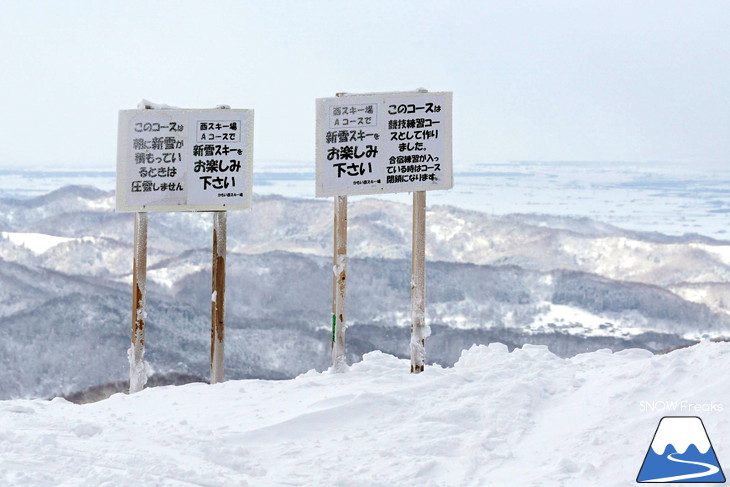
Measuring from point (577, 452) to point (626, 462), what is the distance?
369 millimetres

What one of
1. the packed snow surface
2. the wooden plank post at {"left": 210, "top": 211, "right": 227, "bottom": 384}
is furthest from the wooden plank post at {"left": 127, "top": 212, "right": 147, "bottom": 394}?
the wooden plank post at {"left": 210, "top": 211, "right": 227, "bottom": 384}

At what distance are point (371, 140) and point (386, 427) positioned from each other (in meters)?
2.76

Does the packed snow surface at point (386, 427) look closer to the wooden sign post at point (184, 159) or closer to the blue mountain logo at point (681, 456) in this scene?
the blue mountain logo at point (681, 456)

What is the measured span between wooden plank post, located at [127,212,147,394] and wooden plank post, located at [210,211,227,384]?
0.69m

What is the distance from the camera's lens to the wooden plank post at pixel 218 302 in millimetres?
7867

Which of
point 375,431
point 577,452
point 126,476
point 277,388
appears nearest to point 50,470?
point 126,476

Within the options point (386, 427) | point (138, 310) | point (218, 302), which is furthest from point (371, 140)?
point (138, 310)

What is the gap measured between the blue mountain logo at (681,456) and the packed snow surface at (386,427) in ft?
0.34

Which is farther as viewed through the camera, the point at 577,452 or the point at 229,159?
the point at 229,159

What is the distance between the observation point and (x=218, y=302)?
7.91m

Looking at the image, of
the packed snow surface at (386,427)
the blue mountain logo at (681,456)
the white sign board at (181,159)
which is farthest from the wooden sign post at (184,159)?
the blue mountain logo at (681,456)

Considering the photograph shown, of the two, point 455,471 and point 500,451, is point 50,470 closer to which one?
point 455,471

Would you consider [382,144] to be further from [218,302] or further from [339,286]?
[218,302]

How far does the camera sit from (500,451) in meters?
5.49
